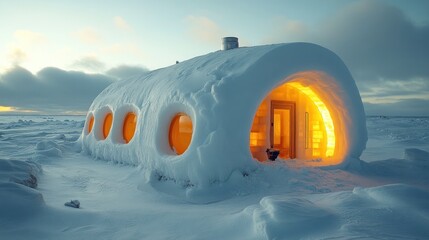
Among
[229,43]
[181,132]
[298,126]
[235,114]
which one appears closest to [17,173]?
[181,132]

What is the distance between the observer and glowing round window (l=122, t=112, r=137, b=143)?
10.7m

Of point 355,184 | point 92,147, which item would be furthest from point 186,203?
point 92,147

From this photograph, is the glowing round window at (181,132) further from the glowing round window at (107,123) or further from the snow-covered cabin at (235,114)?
the glowing round window at (107,123)

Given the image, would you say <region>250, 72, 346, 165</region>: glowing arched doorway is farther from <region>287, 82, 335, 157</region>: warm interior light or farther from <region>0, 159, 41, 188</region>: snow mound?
<region>0, 159, 41, 188</region>: snow mound

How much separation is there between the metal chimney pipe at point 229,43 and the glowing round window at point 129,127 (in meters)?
3.79

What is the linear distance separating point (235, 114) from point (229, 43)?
4209 millimetres

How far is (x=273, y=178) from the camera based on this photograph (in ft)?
22.2

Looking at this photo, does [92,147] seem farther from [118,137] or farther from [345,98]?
[345,98]

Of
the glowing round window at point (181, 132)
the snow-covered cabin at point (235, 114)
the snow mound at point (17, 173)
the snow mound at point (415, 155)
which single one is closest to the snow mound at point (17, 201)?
the snow mound at point (17, 173)

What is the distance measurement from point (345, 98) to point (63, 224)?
303 inches

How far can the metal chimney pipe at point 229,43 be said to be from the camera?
1004 cm

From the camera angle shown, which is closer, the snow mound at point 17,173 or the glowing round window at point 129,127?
the snow mound at point 17,173

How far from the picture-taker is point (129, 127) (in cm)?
1092

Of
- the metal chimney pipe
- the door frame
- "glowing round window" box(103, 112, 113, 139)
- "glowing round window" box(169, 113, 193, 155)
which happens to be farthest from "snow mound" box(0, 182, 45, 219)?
"glowing round window" box(103, 112, 113, 139)
